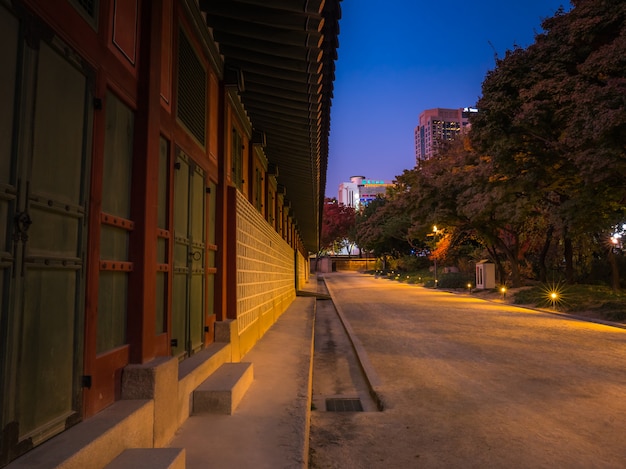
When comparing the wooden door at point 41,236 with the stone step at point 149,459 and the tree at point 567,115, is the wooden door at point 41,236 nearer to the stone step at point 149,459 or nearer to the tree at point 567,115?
the stone step at point 149,459

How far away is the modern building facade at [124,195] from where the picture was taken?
2281 mm

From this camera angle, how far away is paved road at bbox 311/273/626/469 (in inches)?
167

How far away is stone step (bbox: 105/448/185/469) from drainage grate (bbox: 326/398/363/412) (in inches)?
141

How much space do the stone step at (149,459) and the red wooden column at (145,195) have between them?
86 centimetres

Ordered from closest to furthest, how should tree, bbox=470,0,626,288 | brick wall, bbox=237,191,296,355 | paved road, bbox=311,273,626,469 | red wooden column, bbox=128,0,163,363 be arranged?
red wooden column, bbox=128,0,163,363, paved road, bbox=311,273,626,469, brick wall, bbox=237,191,296,355, tree, bbox=470,0,626,288

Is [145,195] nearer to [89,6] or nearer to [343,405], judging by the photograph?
[89,6]

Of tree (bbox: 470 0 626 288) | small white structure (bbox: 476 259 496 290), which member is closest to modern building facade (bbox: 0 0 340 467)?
tree (bbox: 470 0 626 288)

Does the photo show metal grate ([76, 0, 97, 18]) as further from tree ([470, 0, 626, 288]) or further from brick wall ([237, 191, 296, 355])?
tree ([470, 0, 626, 288])

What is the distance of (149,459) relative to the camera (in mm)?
2629

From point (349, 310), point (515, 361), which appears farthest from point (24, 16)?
point (349, 310)

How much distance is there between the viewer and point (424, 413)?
553 centimetres

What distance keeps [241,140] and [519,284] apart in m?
21.9

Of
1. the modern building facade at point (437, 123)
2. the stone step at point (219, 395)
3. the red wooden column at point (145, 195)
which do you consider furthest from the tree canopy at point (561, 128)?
the modern building facade at point (437, 123)

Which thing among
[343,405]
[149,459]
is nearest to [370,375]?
[343,405]
